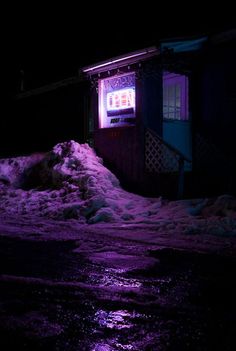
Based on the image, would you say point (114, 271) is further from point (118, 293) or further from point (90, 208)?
point (90, 208)

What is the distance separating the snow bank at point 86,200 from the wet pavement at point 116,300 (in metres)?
2.45

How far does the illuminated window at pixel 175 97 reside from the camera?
14.5 metres

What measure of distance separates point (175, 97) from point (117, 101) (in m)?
2.34

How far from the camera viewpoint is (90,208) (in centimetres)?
1061

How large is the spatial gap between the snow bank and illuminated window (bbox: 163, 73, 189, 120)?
324 centimetres

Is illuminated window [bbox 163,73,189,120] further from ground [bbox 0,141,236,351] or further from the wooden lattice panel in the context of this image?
ground [bbox 0,141,236,351]

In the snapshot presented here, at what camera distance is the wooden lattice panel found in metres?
12.3

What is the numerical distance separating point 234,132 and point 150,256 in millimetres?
7095

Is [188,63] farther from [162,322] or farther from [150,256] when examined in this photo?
[162,322]

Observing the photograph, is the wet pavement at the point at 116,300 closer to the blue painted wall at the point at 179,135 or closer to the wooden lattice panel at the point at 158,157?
the wooden lattice panel at the point at 158,157

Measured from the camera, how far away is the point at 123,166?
1379 centimetres

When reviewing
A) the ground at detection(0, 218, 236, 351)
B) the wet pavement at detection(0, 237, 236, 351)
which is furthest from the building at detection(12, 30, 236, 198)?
the wet pavement at detection(0, 237, 236, 351)

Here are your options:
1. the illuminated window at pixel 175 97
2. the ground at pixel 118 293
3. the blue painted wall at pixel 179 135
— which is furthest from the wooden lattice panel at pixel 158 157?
the ground at pixel 118 293

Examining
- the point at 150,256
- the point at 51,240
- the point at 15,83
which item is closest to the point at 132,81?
the point at 51,240
